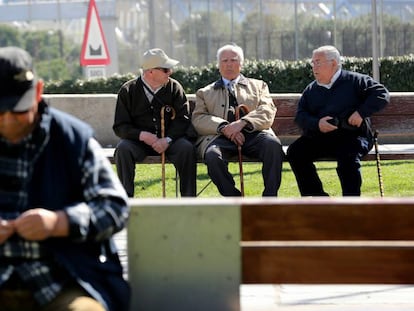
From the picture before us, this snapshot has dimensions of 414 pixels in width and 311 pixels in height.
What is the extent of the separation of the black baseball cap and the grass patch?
22.8 ft

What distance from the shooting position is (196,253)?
4.05 m

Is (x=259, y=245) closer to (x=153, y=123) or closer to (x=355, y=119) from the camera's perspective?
(x=355, y=119)

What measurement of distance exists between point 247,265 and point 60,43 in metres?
28.2

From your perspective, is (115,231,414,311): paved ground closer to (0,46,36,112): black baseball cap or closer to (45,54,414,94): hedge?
(0,46,36,112): black baseball cap

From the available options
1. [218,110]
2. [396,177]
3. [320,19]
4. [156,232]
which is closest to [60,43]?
[320,19]

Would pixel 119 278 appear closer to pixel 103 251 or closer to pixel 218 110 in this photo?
pixel 103 251

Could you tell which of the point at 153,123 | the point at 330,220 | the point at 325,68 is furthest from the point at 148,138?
the point at 330,220

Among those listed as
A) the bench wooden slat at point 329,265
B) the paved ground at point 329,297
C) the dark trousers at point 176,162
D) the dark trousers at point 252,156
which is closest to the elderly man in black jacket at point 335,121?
the dark trousers at point 252,156

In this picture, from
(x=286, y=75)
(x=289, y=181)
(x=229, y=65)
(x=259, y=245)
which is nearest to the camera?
(x=259, y=245)

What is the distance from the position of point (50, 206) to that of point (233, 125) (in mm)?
4912

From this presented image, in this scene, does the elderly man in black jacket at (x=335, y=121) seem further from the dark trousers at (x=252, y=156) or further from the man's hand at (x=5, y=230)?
the man's hand at (x=5, y=230)

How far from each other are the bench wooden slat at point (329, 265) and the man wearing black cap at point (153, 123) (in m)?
4.68

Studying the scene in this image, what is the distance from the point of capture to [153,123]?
888 centimetres

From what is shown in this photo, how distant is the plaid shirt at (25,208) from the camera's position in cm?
369
